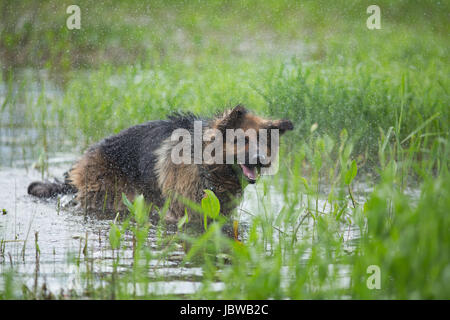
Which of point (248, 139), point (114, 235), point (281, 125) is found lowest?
point (114, 235)

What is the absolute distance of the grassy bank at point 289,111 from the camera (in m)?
3.02

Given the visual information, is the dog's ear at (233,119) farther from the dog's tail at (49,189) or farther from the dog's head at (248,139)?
the dog's tail at (49,189)

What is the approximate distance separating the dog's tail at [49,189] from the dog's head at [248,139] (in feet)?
7.29

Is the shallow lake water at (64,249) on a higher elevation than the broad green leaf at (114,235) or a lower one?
lower

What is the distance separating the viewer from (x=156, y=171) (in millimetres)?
5445

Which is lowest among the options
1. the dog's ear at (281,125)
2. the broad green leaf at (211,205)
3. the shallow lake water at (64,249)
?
the shallow lake water at (64,249)

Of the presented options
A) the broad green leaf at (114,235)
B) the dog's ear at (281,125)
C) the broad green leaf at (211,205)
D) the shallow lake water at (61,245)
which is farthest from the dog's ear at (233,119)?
the broad green leaf at (114,235)

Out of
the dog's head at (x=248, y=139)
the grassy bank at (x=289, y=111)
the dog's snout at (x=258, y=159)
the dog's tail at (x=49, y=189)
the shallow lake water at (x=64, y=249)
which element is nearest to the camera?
the grassy bank at (x=289, y=111)

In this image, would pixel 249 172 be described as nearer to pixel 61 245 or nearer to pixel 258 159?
pixel 258 159

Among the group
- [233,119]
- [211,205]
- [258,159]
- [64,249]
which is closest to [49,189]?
[64,249]

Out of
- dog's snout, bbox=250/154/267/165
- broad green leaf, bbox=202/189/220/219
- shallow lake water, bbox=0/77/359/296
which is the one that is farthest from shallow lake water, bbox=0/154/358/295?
broad green leaf, bbox=202/189/220/219

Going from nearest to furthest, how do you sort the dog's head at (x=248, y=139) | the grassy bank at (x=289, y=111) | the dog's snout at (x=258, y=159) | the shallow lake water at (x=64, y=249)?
the grassy bank at (x=289, y=111) < the shallow lake water at (x=64, y=249) < the dog's snout at (x=258, y=159) < the dog's head at (x=248, y=139)

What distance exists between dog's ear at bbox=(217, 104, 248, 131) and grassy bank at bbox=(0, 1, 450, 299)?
61 cm

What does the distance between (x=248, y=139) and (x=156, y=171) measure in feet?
4.44
